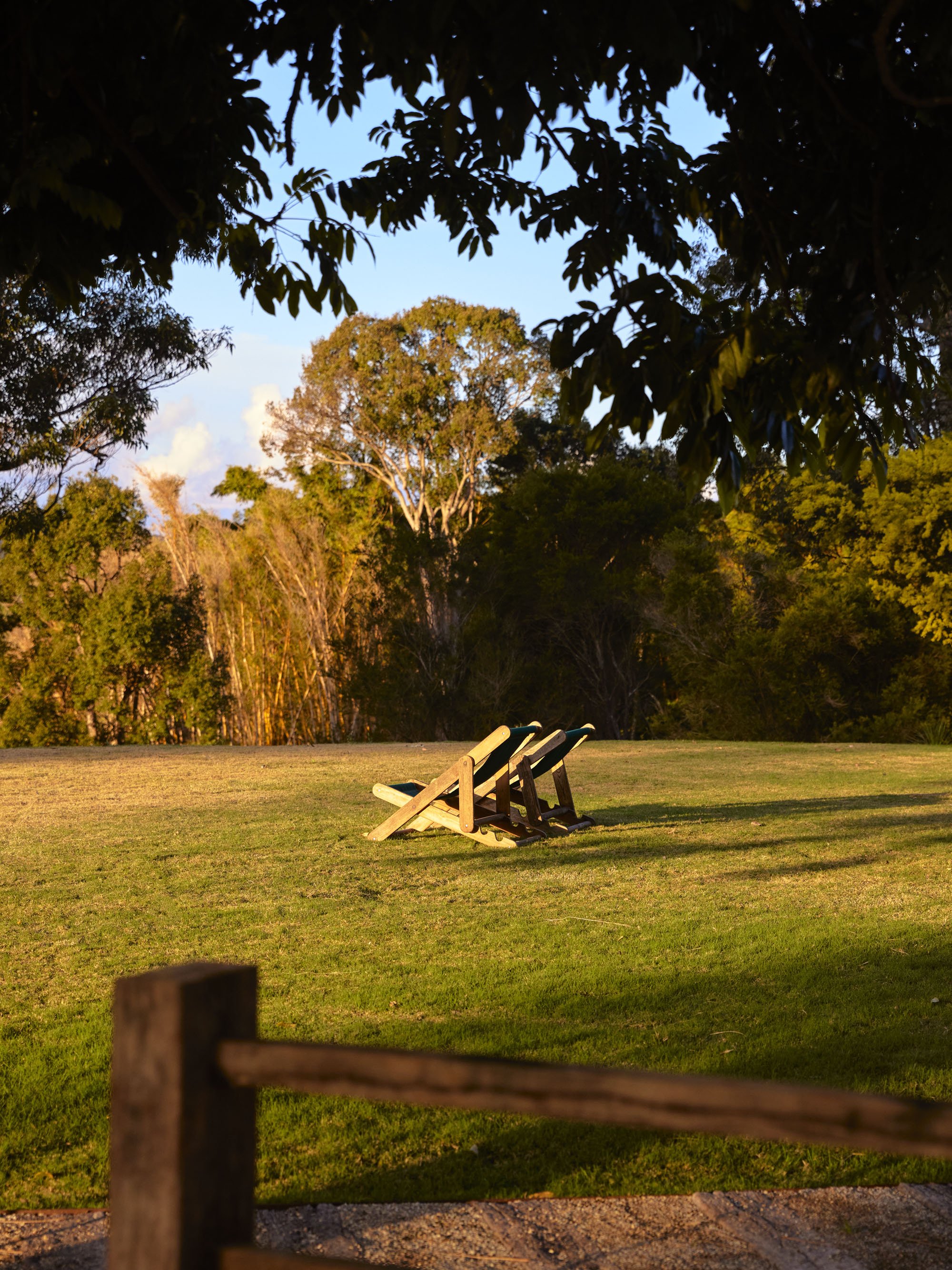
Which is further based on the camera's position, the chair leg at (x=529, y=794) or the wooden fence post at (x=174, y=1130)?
the chair leg at (x=529, y=794)

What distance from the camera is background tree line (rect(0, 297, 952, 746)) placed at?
25391 millimetres

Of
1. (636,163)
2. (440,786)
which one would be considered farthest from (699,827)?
(636,163)

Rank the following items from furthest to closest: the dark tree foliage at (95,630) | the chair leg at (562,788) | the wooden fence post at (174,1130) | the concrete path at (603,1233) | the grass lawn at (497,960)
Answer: the dark tree foliage at (95,630), the chair leg at (562,788), the grass lawn at (497,960), the concrete path at (603,1233), the wooden fence post at (174,1130)

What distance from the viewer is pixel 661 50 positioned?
8.02 ft

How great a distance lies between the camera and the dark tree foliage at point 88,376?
19938 millimetres

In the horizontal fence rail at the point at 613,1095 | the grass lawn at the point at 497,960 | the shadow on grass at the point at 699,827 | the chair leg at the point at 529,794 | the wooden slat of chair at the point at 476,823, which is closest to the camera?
the horizontal fence rail at the point at 613,1095

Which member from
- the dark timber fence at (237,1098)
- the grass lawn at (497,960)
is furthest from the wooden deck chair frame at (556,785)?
the dark timber fence at (237,1098)

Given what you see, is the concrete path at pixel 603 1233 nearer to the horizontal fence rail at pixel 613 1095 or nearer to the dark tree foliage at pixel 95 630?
the horizontal fence rail at pixel 613 1095

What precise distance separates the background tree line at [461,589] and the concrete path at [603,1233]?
20190 mm

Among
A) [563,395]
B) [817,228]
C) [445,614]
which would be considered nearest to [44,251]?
[563,395]

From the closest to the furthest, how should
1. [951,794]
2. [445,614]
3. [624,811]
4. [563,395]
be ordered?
[563,395] < [624,811] < [951,794] < [445,614]

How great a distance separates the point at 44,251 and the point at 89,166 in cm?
29

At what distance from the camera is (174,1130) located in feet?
4.94

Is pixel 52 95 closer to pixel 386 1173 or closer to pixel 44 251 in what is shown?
pixel 44 251
